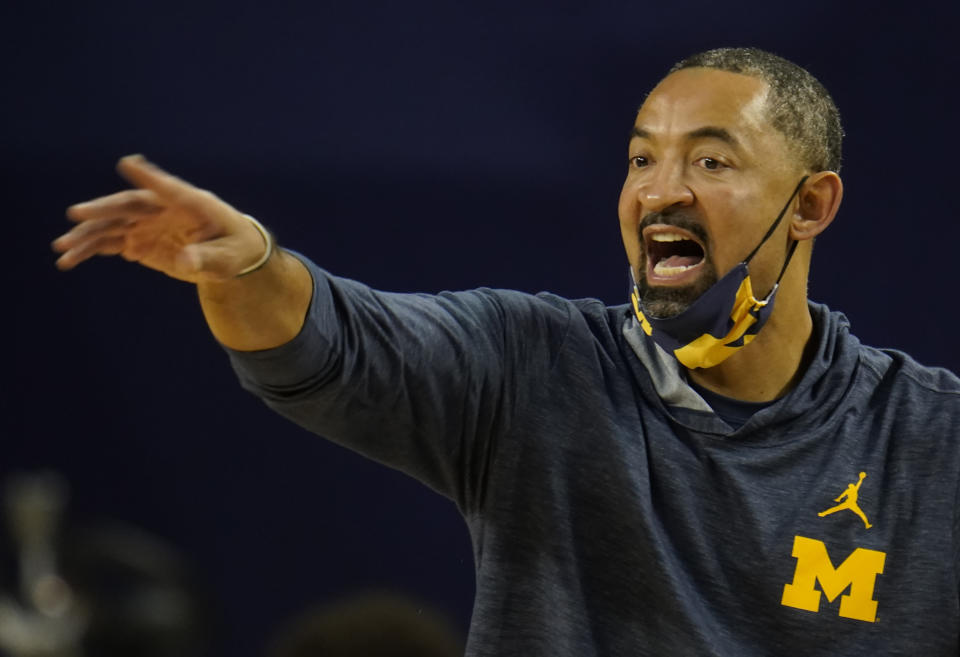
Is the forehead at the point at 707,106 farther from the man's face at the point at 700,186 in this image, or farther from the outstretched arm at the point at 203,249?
the outstretched arm at the point at 203,249

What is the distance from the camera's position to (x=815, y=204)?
2219mm

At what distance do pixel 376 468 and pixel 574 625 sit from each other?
1258 mm

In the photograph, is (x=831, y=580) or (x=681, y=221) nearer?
(x=831, y=580)

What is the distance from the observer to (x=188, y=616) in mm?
2049

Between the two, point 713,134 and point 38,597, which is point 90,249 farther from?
point 713,134

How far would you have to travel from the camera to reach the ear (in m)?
2.19

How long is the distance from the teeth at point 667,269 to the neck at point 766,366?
0.54ft

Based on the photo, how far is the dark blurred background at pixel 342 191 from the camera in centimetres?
297

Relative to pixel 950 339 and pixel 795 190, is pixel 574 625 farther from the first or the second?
pixel 950 339

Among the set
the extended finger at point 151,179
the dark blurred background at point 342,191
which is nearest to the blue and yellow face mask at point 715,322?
the extended finger at point 151,179

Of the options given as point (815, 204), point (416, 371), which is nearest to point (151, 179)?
point (416, 371)

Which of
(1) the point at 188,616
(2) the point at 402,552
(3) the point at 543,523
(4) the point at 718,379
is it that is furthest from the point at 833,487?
(2) the point at 402,552

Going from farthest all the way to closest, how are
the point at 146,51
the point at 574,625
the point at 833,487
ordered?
1. the point at 146,51
2. the point at 833,487
3. the point at 574,625

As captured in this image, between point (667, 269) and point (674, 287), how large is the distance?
36 mm
